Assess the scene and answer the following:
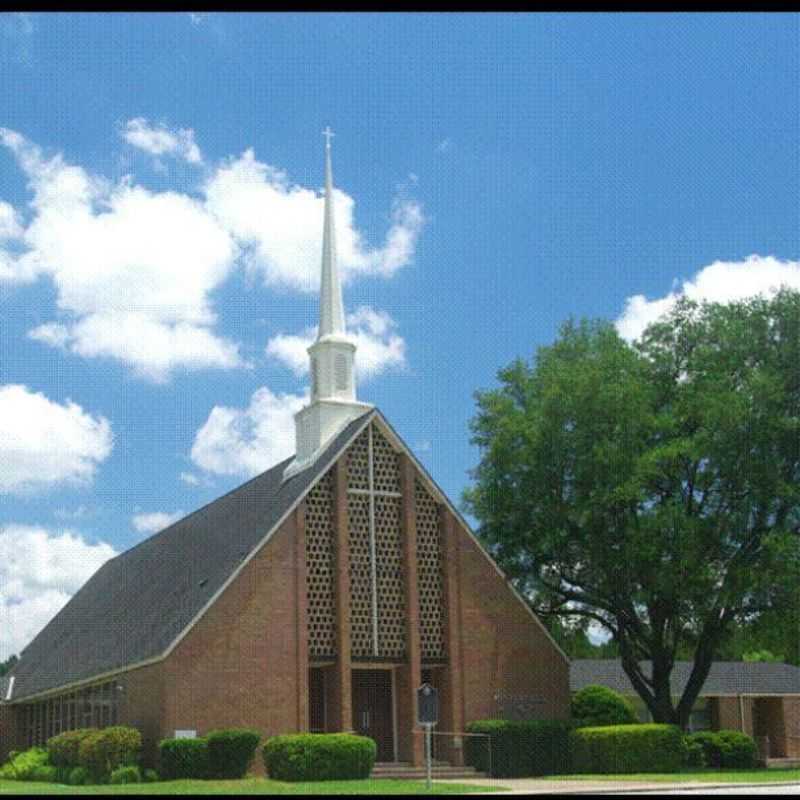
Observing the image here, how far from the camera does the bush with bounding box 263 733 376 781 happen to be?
29.6 meters

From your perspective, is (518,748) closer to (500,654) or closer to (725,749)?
(500,654)

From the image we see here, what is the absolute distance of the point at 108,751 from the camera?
30.8 m

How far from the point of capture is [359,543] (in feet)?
115

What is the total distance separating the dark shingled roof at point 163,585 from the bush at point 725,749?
1459 cm

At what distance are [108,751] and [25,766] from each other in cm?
622

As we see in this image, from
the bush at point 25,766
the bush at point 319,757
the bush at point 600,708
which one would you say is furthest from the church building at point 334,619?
the bush at point 600,708

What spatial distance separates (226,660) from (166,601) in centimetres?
580

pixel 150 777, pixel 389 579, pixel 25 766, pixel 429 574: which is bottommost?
pixel 25 766

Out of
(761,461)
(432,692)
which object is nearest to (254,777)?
(432,692)

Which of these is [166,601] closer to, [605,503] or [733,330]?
[605,503]

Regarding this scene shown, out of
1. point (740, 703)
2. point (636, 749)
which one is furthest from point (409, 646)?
point (740, 703)

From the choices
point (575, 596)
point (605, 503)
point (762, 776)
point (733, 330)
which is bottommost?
point (762, 776)

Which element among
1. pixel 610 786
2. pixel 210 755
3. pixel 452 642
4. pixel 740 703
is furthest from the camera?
pixel 740 703
